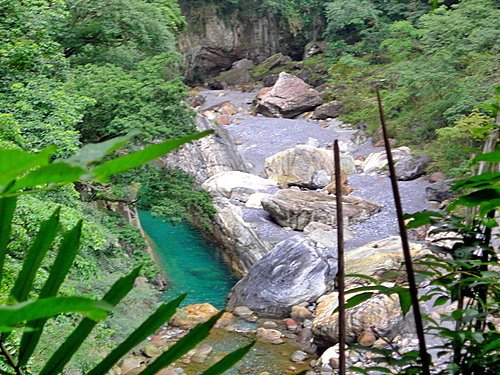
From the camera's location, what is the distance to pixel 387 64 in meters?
14.4

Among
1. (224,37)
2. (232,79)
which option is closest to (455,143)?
(232,79)

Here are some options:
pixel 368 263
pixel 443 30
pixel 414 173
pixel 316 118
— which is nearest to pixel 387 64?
pixel 316 118

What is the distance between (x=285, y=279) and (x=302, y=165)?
4.21 metres

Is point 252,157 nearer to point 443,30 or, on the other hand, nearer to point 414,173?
point 414,173

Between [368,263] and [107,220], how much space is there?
3.13 m

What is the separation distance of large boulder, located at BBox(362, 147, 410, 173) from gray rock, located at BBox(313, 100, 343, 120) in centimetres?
316

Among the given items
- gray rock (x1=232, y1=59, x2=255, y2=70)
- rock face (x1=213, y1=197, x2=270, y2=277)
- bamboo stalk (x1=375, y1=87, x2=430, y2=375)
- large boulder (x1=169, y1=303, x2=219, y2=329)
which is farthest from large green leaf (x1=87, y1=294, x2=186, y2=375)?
gray rock (x1=232, y1=59, x2=255, y2=70)

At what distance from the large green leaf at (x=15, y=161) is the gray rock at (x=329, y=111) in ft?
46.4

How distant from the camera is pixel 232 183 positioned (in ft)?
33.2

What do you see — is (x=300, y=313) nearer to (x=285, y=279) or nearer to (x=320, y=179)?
(x=285, y=279)

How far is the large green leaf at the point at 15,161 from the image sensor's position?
0.66ft

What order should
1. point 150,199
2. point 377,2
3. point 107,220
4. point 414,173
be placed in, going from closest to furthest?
point 107,220 < point 150,199 < point 414,173 < point 377,2

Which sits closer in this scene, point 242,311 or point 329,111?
point 242,311

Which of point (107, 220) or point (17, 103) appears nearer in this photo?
point (17, 103)
